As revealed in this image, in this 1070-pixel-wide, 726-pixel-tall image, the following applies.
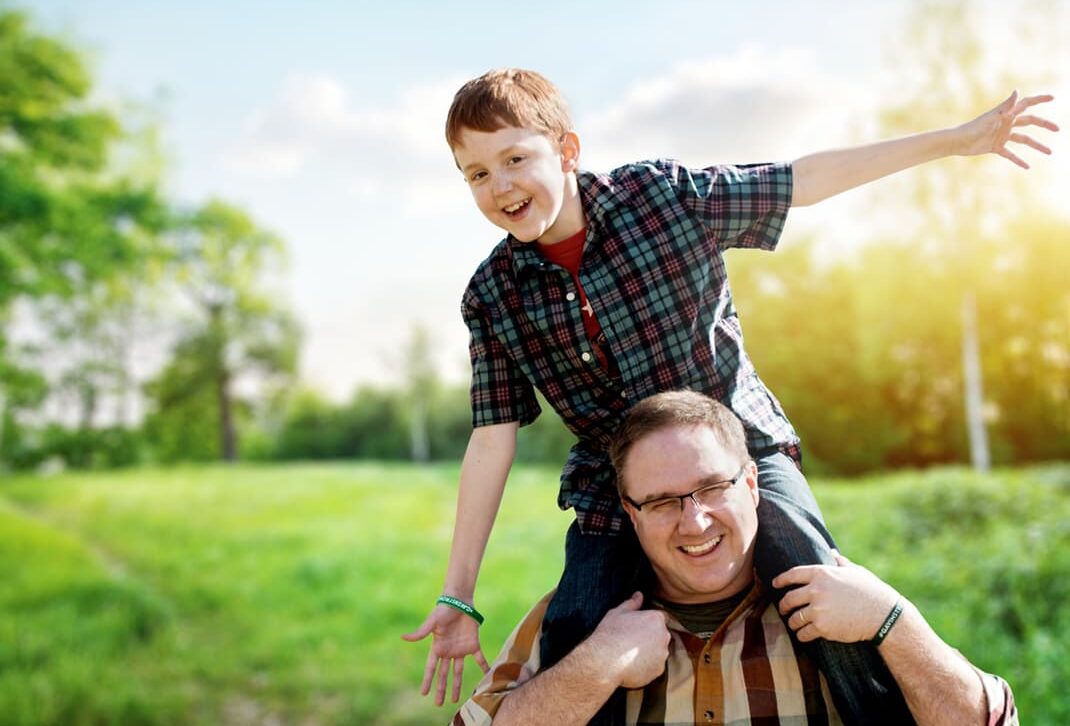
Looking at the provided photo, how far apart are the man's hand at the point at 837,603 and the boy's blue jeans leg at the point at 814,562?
6 cm

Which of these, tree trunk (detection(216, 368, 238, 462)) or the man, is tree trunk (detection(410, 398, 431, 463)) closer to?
tree trunk (detection(216, 368, 238, 462))

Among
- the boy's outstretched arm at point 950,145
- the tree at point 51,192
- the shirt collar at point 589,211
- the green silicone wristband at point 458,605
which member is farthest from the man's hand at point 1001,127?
the tree at point 51,192

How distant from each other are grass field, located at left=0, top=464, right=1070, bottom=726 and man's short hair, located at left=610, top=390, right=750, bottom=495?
4.41 m

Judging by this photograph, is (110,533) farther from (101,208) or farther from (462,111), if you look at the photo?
(462,111)

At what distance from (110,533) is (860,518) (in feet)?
38.9

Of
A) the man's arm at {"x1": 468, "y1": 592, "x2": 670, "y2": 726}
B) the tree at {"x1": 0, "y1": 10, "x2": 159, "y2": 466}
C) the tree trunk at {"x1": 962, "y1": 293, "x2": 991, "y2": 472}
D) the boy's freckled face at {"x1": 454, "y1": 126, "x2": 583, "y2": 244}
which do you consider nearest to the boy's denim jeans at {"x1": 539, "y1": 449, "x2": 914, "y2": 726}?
the man's arm at {"x1": 468, "y1": 592, "x2": 670, "y2": 726}

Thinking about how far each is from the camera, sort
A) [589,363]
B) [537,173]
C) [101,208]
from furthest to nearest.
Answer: [101,208], [589,363], [537,173]

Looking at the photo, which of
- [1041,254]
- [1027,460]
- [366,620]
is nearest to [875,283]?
[1041,254]

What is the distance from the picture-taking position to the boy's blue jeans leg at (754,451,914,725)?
2.21 m

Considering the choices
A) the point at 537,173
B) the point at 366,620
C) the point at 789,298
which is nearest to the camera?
the point at 537,173

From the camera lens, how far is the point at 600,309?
2453 millimetres

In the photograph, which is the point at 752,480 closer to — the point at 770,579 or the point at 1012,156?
the point at 770,579

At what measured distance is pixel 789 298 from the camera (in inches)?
877

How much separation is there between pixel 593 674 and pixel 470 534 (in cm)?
56
